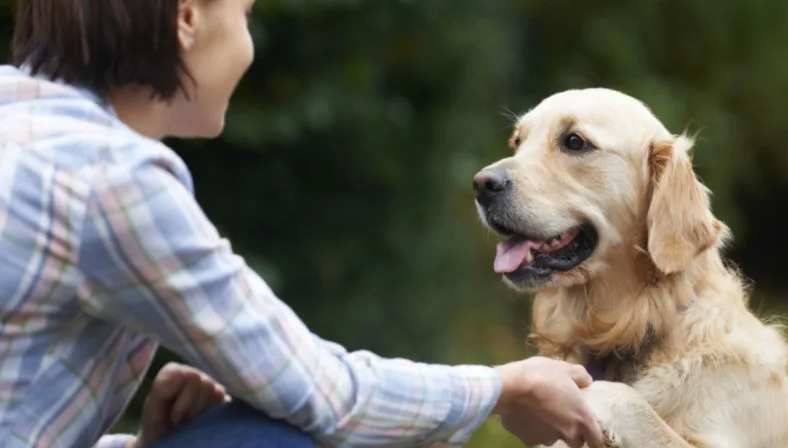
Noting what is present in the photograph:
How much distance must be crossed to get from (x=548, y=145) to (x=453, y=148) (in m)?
2.89

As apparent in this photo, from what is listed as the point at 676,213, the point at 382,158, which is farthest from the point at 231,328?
the point at 382,158

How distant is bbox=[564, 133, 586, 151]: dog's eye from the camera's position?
9.22 feet

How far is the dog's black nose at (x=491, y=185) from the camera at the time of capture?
281 cm

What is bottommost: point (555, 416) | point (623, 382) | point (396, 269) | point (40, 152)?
point (396, 269)

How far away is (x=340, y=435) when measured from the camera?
188 centimetres

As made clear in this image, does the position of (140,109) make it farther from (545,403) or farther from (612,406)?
(612,406)

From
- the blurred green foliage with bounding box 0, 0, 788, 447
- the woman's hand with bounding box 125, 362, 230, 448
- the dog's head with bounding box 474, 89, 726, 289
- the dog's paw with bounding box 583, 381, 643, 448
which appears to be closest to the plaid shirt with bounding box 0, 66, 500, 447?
the woman's hand with bounding box 125, 362, 230, 448

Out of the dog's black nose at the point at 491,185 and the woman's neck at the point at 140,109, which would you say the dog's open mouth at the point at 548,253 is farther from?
the woman's neck at the point at 140,109

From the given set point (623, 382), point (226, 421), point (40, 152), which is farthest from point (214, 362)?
point (623, 382)

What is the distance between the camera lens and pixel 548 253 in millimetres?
2766

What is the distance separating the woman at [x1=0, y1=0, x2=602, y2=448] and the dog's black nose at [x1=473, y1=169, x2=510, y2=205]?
0.84 metres

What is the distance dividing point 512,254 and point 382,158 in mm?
2481

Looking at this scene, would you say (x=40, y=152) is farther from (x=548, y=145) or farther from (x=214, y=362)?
(x=548, y=145)

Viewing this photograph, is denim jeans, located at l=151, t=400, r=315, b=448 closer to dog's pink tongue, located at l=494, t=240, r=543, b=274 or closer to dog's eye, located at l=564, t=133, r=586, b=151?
dog's pink tongue, located at l=494, t=240, r=543, b=274
